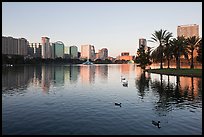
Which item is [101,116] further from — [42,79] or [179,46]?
[179,46]

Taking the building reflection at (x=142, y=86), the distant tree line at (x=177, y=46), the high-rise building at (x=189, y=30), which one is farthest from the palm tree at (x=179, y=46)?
the high-rise building at (x=189, y=30)

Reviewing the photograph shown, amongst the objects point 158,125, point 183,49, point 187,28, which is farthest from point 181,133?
point 187,28

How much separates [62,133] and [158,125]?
26.1 ft

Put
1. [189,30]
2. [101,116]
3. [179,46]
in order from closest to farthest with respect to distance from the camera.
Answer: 1. [101,116]
2. [179,46]
3. [189,30]

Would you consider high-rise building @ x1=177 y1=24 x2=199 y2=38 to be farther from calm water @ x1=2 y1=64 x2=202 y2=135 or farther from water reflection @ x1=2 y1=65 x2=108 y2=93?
calm water @ x1=2 y1=64 x2=202 y2=135

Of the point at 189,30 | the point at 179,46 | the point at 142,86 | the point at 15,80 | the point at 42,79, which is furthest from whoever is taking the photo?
the point at 189,30

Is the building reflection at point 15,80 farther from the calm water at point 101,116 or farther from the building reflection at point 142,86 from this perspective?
the building reflection at point 142,86

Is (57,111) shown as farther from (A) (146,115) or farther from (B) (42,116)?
(A) (146,115)

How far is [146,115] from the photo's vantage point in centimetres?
2208

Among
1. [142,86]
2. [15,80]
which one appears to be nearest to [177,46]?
[142,86]

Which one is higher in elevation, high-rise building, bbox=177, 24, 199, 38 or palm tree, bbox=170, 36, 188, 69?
high-rise building, bbox=177, 24, 199, 38

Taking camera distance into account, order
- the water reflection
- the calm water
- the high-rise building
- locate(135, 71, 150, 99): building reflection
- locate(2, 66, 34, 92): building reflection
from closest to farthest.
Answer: the calm water < locate(135, 71, 150, 99): building reflection < locate(2, 66, 34, 92): building reflection < the water reflection < the high-rise building

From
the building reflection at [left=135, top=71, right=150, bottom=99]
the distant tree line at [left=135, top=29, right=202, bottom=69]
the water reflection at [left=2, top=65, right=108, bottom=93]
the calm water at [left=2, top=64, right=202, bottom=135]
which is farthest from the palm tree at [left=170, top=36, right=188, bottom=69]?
the calm water at [left=2, top=64, right=202, bottom=135]

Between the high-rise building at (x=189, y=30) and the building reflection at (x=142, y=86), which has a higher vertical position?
the high-rise building at (x=189, y=30)
